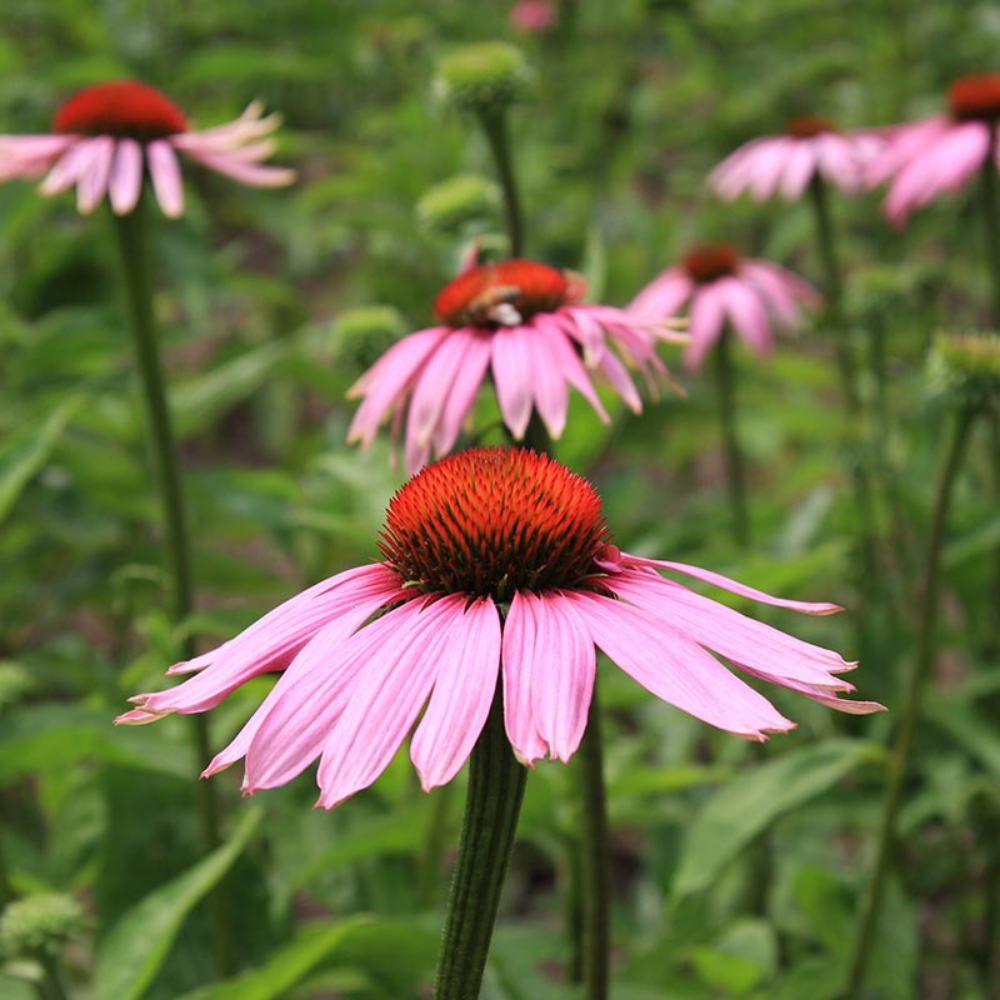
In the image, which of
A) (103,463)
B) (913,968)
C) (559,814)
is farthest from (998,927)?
(103,463)

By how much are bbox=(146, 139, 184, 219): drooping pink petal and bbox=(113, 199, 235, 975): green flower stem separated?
1.0 inches

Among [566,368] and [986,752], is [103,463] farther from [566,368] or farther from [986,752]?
[986,752]

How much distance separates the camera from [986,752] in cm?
141

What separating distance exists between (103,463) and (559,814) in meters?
0.87

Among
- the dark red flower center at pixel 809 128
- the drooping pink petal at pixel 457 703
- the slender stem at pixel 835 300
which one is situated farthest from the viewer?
the dark red flower center at pixel 809 128

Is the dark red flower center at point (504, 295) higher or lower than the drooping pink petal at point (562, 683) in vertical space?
higher

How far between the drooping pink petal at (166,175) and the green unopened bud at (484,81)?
0.33 m

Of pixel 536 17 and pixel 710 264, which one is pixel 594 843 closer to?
pixel 710 264

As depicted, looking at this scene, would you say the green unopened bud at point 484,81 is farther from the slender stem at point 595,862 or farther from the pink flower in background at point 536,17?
the pink flower in background at point 536,17

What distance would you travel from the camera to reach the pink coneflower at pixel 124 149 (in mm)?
1150

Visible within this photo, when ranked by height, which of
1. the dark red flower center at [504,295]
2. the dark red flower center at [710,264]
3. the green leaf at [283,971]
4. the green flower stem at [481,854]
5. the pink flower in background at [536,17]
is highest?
the pink flower in background at [536,17]

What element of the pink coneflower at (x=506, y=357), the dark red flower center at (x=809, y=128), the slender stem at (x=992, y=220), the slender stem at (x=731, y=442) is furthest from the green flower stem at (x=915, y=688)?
the dark red flower center at (x=809, y=128)

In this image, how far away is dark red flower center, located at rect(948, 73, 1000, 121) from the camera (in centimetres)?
174

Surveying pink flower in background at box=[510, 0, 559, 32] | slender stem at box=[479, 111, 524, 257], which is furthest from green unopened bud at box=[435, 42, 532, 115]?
pink flower in background at box=[510, 0, 559, 32]
